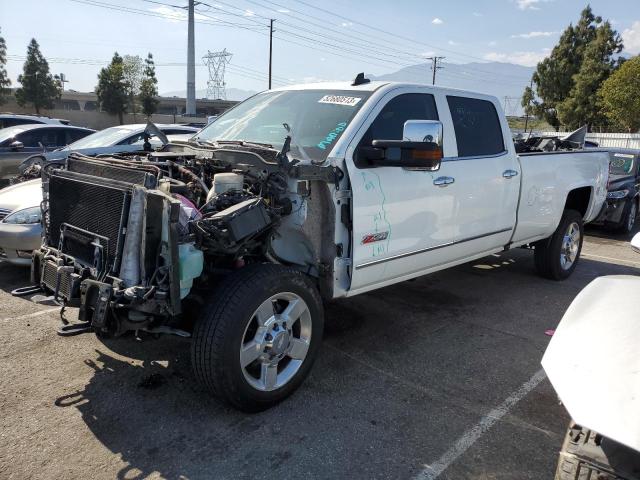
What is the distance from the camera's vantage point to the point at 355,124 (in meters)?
3.73

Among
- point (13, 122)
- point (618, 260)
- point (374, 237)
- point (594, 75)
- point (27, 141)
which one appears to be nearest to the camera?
point (374, 237)

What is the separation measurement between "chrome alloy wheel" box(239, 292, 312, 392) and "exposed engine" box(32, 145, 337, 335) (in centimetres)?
42

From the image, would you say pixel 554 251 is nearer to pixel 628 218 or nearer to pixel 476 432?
pixel 476 432

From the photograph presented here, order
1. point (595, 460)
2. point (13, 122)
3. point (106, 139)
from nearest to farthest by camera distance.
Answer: point (595, 460) < point (106, 139) < point (13, 122)

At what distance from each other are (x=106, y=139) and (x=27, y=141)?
2.80 meters

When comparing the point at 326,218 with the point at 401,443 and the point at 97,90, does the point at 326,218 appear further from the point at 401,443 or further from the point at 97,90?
the point at 97,90

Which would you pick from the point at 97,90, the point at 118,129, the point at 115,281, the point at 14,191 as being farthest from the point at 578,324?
the point at 97,90

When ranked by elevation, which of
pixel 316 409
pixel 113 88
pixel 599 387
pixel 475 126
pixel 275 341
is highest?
pixel 113 88

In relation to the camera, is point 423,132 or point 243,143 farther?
point 243,143

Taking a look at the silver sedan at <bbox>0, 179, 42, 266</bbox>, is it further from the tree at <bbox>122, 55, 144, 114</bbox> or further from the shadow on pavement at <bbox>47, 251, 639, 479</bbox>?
the tree at <bbox>122, 55, 144, 114</bbox>

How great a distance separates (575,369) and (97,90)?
169ft

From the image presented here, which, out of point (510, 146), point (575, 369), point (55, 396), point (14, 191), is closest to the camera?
point (575, 369)

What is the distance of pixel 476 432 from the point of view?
310 cm

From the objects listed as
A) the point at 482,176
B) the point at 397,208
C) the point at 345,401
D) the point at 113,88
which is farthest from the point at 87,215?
the point at 113,88
